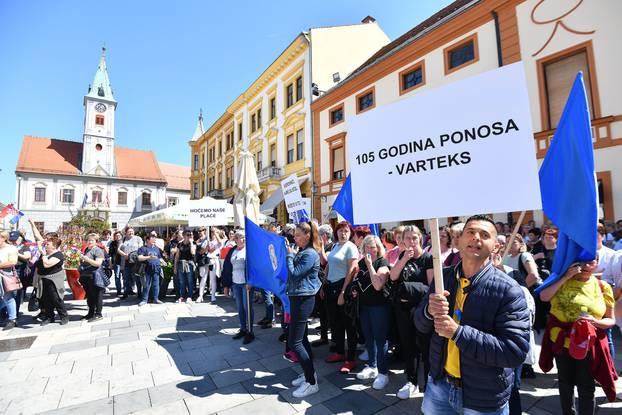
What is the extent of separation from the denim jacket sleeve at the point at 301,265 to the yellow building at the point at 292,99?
13647 mm

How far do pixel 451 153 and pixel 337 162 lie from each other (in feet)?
51.6

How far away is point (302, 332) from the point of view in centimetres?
344

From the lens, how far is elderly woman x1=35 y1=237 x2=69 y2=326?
5957 millimetres

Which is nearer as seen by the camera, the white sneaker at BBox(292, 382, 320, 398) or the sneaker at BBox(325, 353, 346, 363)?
the white sneaker at BBox(292, 382, 320, 398)

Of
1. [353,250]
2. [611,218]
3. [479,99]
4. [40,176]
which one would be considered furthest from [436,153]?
[40,176]

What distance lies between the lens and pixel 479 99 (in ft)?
5.87

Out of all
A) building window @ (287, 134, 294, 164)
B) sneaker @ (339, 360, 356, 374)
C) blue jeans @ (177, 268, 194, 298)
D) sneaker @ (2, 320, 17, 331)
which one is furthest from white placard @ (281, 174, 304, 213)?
building window @ (287, 134, 294, 164)

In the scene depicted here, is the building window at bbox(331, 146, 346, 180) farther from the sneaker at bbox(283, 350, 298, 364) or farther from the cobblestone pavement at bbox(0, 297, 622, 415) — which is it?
the sneaker at bbox(283, 350, 298, 364)

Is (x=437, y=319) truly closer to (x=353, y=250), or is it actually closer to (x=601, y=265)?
(x=353, y=250)

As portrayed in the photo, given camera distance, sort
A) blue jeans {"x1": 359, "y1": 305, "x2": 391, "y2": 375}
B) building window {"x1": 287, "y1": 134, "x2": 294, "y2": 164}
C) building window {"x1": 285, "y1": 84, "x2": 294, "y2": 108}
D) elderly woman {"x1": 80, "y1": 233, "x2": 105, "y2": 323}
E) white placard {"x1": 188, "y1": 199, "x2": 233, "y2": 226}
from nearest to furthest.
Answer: blue jeans {"x1": 359, "y1": 305, "x2": 391, "y2": 375} < elderly woman {"x1": 80, "y1": 233, "x2": 105, "y2": 323} < white placard {"x1": 188, "y1": 199, "x2": 233, "y2": 226} < building window {"x1": 287, "y1": 134, "x2": 294, "y2": 164} < building window {"x1": 285, "y1": 84, "x2": 294, "y2": 108}

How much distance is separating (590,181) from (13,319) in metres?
8.66

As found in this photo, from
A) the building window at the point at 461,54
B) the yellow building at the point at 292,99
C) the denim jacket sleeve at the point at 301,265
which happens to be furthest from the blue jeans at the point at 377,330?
the yellow building at the point at 292,99

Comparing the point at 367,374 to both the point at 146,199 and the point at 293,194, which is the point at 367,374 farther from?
the point at 146,199

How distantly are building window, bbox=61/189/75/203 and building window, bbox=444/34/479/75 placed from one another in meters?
44.5
